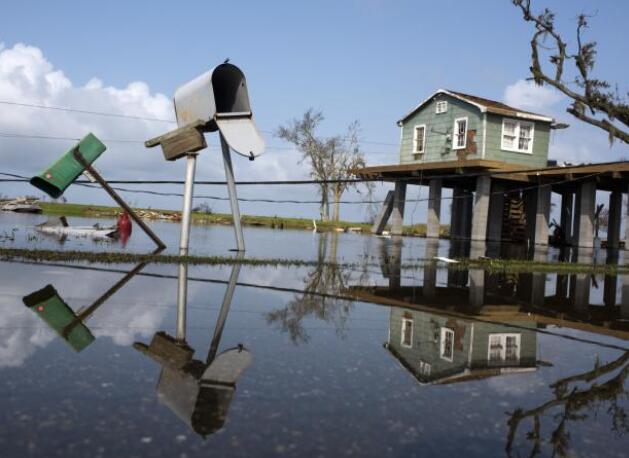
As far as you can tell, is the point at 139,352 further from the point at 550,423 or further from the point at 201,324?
the point at 550,423

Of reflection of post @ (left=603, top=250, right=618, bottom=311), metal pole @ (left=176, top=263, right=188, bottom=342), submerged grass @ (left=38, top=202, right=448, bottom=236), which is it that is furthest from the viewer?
submerged grass @ (left=38, top=202, right=448, bottom=236)

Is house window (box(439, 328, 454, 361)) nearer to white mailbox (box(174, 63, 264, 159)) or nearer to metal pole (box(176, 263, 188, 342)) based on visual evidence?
metal pole (box(176, 263, 188, 342))

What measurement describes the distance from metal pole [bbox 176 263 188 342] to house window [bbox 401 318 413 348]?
77.1 inches

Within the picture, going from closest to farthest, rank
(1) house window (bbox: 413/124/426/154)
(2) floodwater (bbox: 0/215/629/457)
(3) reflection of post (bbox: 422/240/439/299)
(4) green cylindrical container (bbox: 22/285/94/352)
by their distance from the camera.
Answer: (2) floodwater (bbox: 0/215/629/457), (4) green cylindrical container (bbox: 22/285/94/352), (3) reflection of post (bbox: 422/240/439/299), (1) house window (bbox: 413/124/426/154)

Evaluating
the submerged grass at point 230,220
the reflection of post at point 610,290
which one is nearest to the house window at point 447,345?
the reflection of post at point 610,290

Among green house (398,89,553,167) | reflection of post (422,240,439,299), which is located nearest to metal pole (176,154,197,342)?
reflection of post (422,240,439,299)

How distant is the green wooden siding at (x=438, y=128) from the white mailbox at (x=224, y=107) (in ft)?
52.7

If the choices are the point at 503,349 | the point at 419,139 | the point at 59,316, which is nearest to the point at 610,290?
the point at 503,349

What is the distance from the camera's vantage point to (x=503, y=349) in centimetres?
523

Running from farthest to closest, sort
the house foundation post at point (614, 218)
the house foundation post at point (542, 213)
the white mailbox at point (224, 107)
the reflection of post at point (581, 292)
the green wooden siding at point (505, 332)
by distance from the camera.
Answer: the house foundation post at point (614, 218), the house foundation post at point (542, 213), the white mailbox at point (224, 107), the reflection of post at point (581, 292), the green wooden siding at point (505, 332)

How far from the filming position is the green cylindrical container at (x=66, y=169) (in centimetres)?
1154

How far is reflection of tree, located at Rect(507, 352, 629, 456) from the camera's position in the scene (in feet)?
10.1

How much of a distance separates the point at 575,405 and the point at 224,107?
36.4ft

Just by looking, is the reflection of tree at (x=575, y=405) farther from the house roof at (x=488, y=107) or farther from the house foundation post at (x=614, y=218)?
the house foundation post at (x=614, y=218)
